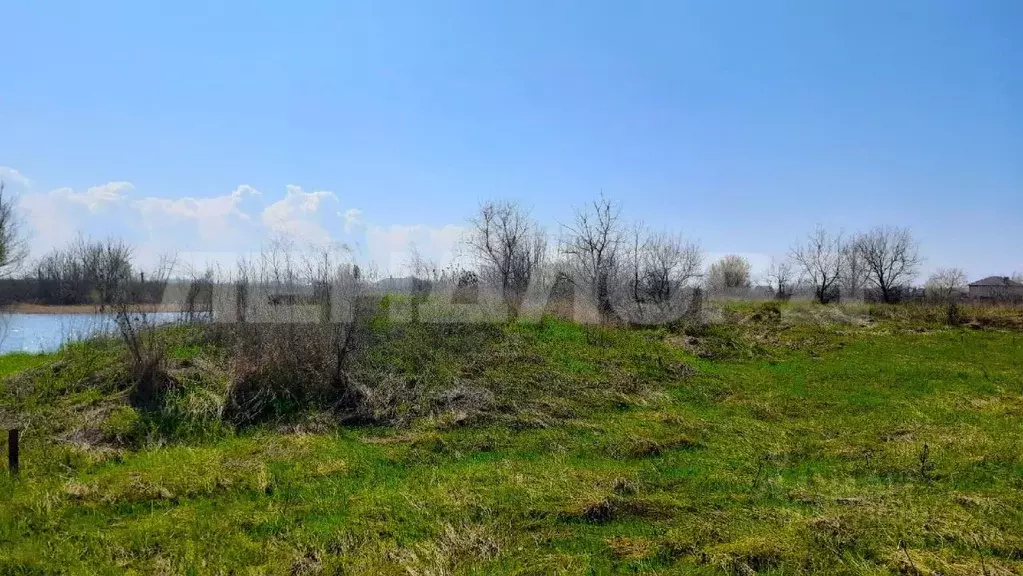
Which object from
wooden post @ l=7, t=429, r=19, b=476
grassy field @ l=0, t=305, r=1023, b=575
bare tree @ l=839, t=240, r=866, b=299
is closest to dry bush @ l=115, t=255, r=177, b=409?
grassy field @ l=0, t=305, r=1023, b=575

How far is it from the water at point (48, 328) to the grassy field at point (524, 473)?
0.61 meters

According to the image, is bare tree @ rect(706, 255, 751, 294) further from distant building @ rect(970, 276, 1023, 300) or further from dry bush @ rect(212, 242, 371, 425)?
dry bush @ rect(212, 242, 371, 425)

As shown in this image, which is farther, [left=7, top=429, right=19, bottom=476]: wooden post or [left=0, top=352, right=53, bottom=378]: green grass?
[left=0, top=352, right=53, bottom=378]: green grass

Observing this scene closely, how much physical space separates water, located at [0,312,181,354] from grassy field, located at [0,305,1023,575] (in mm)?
609

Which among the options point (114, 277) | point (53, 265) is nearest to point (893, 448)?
point (114, 277)

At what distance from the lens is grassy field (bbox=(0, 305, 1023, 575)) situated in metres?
3.50

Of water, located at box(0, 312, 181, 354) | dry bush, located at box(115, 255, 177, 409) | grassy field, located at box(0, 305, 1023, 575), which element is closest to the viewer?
grassy field, located at box(0, 305, 1023, 575)

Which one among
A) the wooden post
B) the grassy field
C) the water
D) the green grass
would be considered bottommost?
the grassy field

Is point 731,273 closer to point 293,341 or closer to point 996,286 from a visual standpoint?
point 996,286

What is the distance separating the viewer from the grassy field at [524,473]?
3.50m

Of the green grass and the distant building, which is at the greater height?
the distant building

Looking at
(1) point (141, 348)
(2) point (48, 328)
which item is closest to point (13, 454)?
(1) point (141, 348)

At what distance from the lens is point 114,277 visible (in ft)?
27.4

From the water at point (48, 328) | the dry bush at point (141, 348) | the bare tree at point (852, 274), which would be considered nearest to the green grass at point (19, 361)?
the water at point (48, 328)
